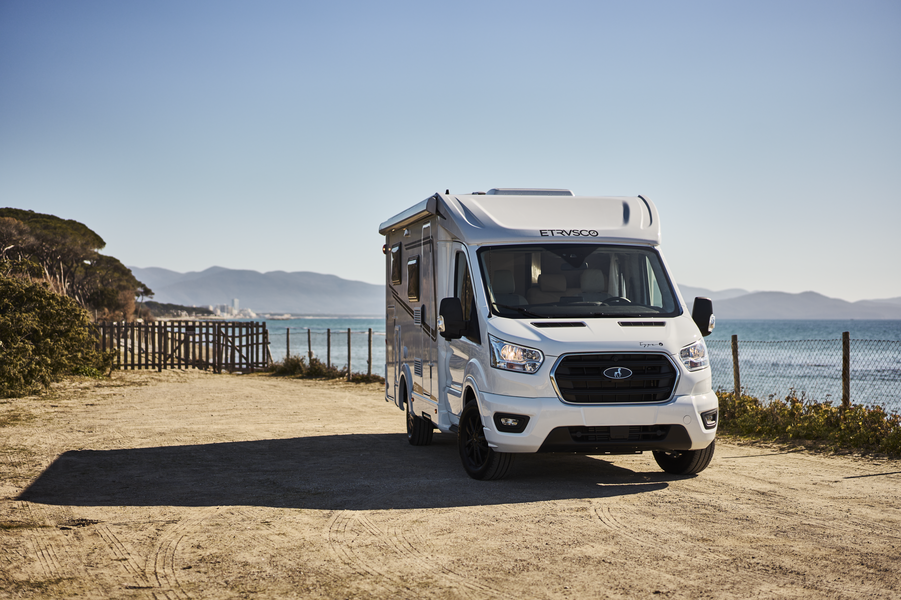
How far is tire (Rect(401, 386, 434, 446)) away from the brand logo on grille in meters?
3.92

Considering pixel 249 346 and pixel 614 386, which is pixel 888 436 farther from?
→ pixel 249 346

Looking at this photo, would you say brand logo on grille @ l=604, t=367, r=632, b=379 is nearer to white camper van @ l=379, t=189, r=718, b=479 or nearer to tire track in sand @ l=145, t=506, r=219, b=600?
white camper van @ l=379, t=189, r=718, b=479

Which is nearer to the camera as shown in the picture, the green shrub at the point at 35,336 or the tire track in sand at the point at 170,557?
the tire track in sand at the point at 170,557

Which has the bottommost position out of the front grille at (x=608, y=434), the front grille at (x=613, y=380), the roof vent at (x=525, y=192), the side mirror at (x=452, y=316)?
the front grille at (x=608, y=434)

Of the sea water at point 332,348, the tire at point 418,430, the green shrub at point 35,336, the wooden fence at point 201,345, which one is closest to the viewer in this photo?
the tire at point 418,430

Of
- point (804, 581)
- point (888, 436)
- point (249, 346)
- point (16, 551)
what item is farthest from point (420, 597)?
point (249, 346)

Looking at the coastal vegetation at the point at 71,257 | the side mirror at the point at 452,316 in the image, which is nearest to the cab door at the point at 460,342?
the side mirror at the point at 452,316

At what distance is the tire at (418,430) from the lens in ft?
36.9

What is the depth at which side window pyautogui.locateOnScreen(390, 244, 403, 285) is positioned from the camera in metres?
11.6

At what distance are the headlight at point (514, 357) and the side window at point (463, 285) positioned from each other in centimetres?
78

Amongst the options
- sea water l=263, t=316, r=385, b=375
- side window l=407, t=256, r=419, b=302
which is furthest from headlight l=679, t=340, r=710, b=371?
sea water l=263, t=316, r=385, b=375

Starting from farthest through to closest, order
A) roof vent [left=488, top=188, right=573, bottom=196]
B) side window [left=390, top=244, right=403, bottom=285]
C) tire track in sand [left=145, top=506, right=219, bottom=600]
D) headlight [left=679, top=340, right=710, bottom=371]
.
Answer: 1. side window [left=390, top=244, right=403, bottom=285]
2. roof vent [left=488, top=188, right=573, bottom=196]
3. headlight [left=679, top=340, right=710, bottom=371]
4. tire track in sand [left=145, top=506, right=219, bottom=600]

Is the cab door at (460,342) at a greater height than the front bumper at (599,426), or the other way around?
the cab door at (460,342)

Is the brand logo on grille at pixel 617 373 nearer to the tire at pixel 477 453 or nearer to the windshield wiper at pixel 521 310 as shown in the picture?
the windshield wiper at pixel 521 310
